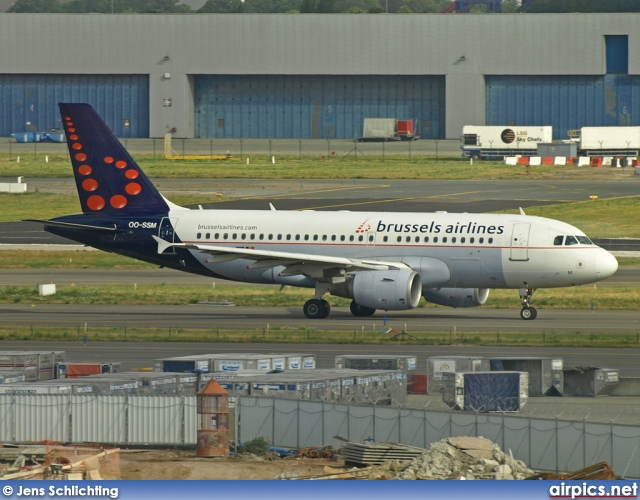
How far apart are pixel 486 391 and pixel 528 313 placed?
1893 centimetres

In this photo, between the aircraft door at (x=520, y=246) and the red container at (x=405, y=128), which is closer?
the aircraft door at (x=520, y=246)

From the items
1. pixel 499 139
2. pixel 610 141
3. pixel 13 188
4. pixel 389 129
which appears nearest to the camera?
pixel 13 188

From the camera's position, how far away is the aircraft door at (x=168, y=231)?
5519cm

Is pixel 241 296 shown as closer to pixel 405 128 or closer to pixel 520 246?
pixel 520 246

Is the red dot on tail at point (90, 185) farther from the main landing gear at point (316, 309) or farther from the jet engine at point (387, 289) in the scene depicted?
the jet engine at point (387, 289)

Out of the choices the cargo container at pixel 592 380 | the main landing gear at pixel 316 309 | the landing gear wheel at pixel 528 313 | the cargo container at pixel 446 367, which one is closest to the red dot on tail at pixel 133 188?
the main landing gear at pixel 316 309

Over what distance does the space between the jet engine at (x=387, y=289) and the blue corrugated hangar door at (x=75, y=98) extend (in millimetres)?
108106

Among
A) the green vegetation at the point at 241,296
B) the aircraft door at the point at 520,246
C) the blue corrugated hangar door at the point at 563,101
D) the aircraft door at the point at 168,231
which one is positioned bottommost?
the green vegetation at the point at 241,296

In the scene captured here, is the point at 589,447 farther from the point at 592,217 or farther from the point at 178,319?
the point at 592,217

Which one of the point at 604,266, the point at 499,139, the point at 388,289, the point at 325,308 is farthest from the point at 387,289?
the point at 499,139

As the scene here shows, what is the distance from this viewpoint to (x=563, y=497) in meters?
20.5

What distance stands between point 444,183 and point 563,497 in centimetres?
9233

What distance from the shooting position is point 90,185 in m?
57.1

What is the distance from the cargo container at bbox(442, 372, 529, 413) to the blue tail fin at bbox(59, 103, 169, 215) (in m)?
25.2
